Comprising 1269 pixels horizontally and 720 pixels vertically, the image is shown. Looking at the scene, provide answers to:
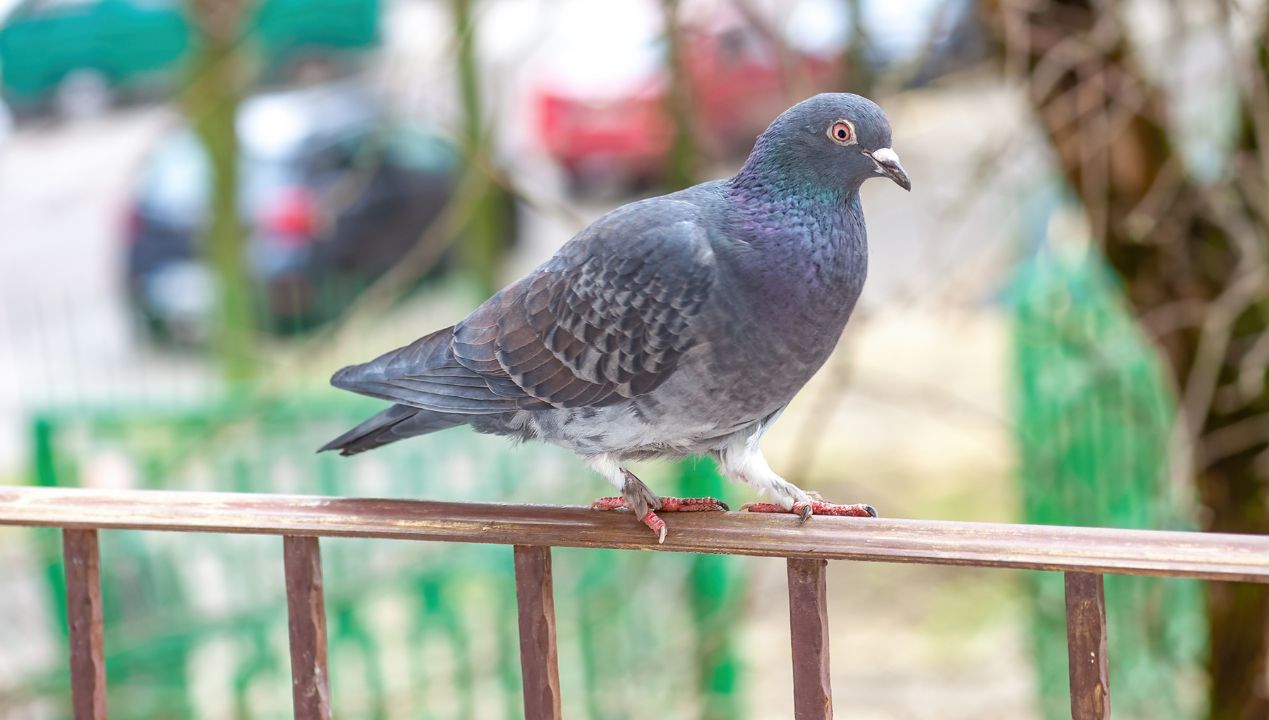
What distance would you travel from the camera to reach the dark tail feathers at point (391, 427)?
207cm

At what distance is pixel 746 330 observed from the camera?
74.9 inches

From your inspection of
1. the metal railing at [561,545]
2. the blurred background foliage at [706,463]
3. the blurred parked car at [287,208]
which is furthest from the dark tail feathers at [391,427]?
the blurred parked car at [287,208]

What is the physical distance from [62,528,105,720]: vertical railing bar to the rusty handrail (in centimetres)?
4

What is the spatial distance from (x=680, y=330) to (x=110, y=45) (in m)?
3.89

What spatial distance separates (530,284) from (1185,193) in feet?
6.67

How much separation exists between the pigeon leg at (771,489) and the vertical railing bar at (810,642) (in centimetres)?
13

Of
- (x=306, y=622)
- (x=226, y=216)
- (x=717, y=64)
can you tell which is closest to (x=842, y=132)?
(x=306, y=622)

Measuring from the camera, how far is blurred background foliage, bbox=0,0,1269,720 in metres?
3.40

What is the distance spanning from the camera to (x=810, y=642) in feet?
5.42

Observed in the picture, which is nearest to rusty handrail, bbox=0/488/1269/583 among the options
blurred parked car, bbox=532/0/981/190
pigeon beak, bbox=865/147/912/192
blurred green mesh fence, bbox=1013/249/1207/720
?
pigeon beak, bbox=865/147/912/192

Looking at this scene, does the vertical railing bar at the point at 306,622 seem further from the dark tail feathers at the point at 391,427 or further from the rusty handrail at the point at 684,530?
the dark tail feathers at the point at 391,427

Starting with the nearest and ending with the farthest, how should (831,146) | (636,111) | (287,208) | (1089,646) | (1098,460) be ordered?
1. (1089,646)
2. (831,146)
3. (1098,460)
4. (287,208)
5. (636,111)

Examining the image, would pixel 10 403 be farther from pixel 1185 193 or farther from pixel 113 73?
pixel 1185 193

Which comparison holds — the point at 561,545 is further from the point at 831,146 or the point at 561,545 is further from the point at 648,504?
the point at 831,146
